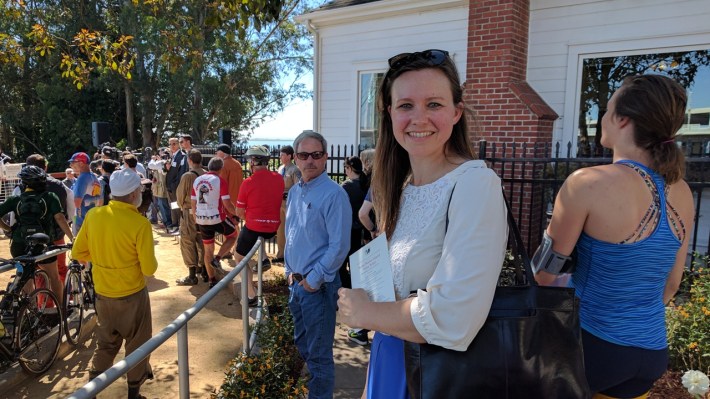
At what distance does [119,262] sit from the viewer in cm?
367

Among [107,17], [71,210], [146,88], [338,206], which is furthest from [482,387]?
[107,17]

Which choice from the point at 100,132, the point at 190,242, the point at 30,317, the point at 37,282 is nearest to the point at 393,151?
the point at 30,317

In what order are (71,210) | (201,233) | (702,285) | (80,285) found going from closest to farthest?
1. (702,285)
2. (80,285)
3. (71,210)
4. (201,233)

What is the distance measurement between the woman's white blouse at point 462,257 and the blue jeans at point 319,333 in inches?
87.1

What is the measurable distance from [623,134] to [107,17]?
2638 cm

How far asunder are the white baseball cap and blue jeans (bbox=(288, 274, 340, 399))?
1632mm

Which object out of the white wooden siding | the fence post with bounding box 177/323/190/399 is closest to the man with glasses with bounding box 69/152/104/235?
the white wooden siding

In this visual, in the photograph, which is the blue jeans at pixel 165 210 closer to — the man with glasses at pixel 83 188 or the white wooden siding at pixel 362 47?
the man with glasses at pixel 83 188

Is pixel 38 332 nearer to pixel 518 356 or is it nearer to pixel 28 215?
pixel 28 215

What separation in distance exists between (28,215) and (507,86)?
618 centimetres

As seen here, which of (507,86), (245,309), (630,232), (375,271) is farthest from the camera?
(507,86)

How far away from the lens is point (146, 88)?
73.7 ft

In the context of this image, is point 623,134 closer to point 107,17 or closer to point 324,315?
point 324,315

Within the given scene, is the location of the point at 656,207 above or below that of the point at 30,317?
above
